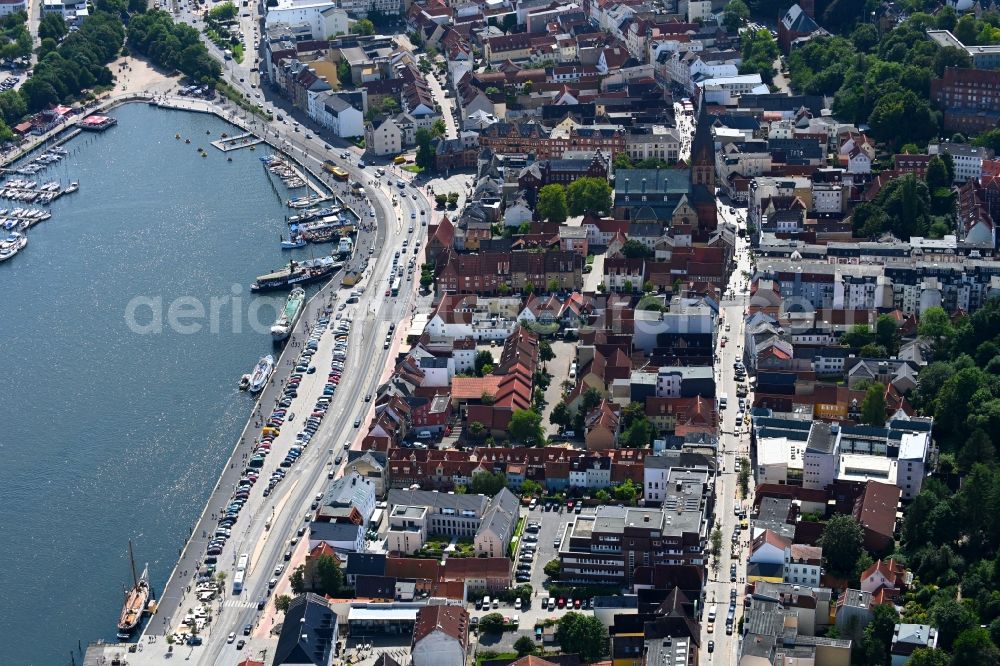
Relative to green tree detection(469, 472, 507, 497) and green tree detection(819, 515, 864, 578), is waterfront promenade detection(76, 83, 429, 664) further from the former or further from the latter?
green tree detection(819, 515, 864, 578)

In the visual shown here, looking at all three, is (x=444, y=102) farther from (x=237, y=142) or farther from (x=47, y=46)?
(x=47, y=46)

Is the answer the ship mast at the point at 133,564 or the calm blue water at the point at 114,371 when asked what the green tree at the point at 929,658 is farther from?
→ the ship mast at the point at 133,564

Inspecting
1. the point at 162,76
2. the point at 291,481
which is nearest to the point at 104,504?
the point at 291,481

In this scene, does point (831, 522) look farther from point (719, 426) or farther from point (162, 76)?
point (162, 76)

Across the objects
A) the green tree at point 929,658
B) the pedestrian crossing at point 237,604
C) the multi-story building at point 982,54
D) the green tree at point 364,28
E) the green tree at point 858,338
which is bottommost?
the pedestrian crossing at point 237,604

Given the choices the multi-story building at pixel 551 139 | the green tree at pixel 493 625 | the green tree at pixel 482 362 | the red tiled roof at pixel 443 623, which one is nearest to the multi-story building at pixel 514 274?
the green tree at pixel 482 362
